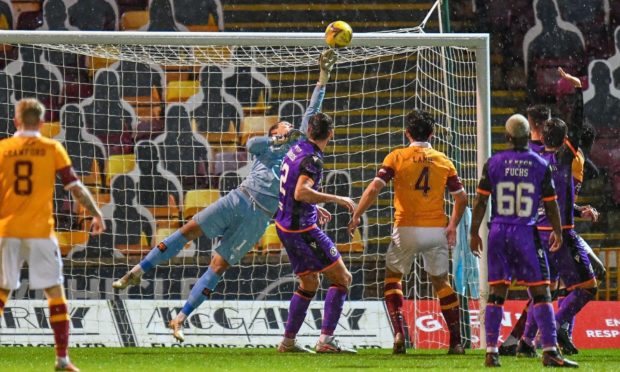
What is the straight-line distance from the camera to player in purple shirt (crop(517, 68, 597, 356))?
8.88 m

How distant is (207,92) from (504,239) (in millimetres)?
8897

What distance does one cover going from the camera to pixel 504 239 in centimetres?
775

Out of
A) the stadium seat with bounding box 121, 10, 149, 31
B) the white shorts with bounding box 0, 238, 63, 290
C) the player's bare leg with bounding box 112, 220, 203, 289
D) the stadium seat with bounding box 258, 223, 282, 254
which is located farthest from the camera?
the stadium seat with bounding box 121, 10, 149, 31

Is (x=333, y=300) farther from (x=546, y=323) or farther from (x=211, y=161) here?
(x=211, y=161)

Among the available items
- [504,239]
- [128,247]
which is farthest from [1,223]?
[128,247]

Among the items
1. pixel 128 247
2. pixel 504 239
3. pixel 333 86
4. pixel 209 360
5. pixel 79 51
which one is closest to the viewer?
pixel 504 239

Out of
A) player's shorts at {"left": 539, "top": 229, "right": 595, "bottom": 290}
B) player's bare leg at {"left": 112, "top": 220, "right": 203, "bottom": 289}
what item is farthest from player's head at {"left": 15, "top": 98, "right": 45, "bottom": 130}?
player's shorts at {"left": 539, "top": 229, "right": 595, "bottom": 290}

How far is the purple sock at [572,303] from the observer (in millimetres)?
9289

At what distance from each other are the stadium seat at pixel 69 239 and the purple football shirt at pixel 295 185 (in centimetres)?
515

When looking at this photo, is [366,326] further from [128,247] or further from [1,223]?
[1,223]

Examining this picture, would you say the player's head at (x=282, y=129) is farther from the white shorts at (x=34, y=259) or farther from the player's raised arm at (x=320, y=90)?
the white shorts at (x=34, y=259)

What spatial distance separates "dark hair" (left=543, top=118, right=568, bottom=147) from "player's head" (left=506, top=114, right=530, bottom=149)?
97cm

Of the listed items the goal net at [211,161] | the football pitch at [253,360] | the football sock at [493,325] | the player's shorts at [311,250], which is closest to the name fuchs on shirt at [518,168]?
the football sock at [493,325]

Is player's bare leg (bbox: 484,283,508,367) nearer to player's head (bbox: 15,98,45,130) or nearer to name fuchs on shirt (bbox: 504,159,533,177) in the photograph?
name fuchs on shirt (bbox: 504,159,533,177)
